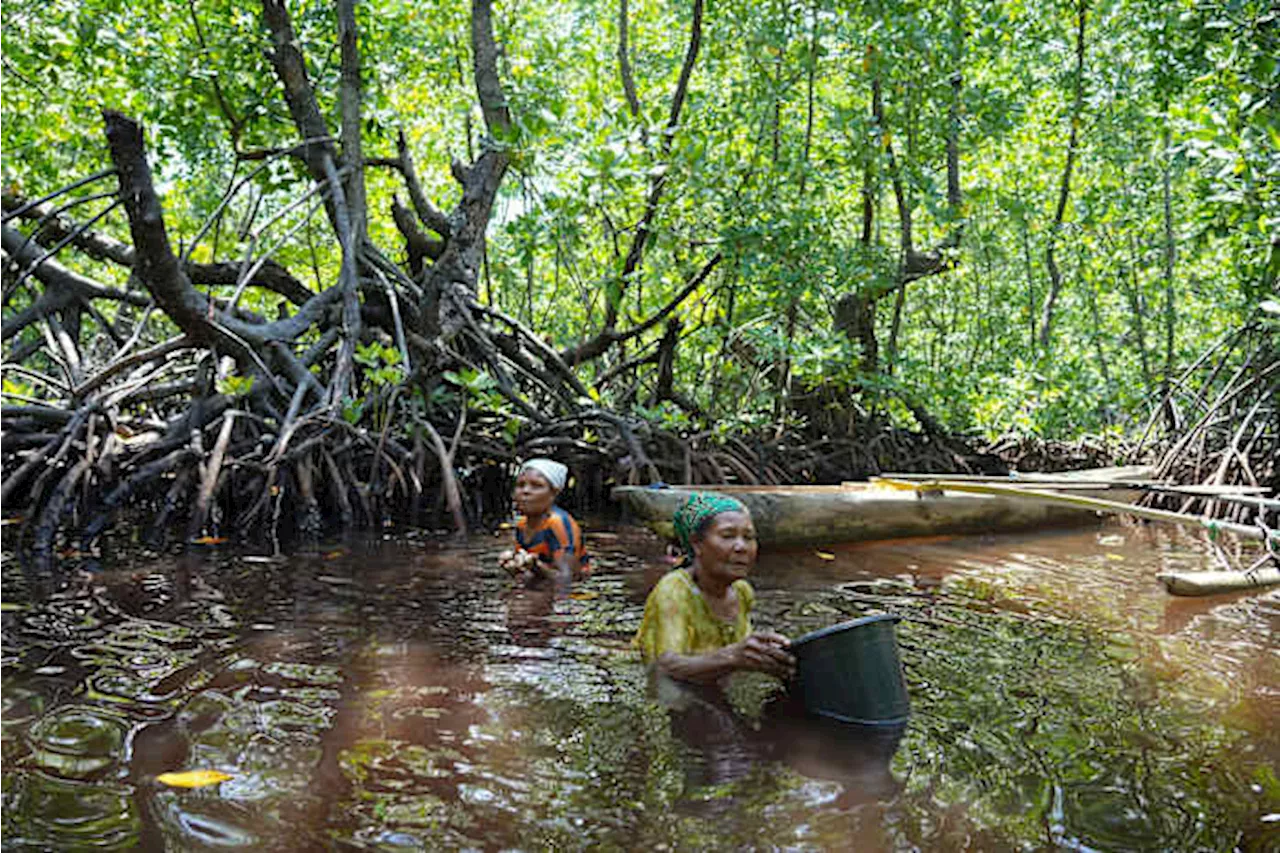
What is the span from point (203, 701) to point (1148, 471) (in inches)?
304

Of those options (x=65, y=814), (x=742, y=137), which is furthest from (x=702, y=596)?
(x=742, y=137)

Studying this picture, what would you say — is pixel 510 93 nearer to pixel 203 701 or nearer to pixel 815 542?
pixel 815 542

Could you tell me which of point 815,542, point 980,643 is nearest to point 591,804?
point 980,643

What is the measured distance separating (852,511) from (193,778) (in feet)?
15.5

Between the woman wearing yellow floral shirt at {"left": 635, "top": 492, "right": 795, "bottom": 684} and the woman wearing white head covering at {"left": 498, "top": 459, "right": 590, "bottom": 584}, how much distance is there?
159 centimetres

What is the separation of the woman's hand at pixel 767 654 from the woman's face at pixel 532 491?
7.26 feet

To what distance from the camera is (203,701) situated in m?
2.89

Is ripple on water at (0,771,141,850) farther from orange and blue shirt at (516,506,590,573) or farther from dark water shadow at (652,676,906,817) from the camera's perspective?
orange and blue shirt at (516,506,590,573)

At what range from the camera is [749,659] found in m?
2.85

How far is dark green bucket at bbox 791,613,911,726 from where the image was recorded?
2.79 meters

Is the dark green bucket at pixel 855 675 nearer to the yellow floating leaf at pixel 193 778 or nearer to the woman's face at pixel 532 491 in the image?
the yellow floating leaf at pixel 193 778

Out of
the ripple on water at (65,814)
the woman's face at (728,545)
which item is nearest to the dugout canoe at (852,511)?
the woman's face at (728,545)

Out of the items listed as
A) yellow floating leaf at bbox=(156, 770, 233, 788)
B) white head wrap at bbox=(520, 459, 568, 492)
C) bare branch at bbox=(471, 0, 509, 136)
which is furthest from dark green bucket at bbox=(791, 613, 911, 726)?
bare branch at bbox=(471, 0, 509, 136)

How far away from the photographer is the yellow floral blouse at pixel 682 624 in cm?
326
